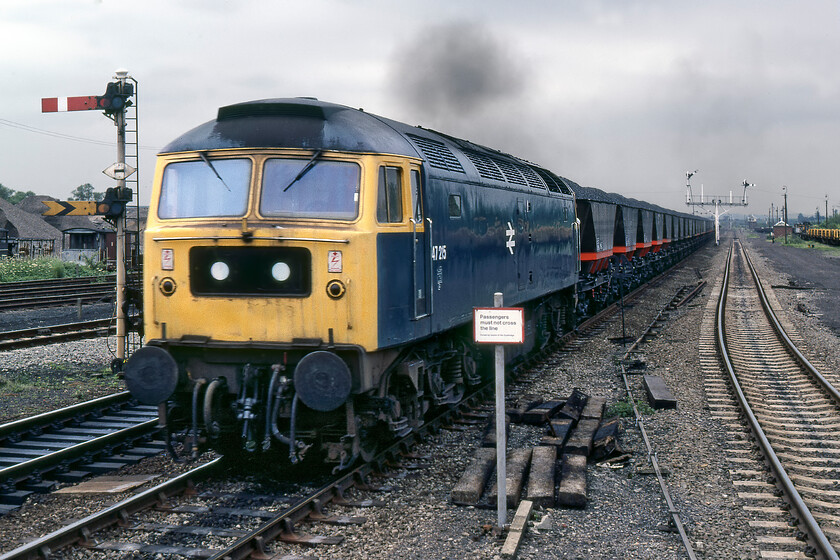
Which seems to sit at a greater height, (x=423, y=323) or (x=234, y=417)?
(x=423, y=323)

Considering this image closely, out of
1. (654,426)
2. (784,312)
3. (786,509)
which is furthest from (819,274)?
(786,509)

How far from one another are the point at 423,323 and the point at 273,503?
2.22m

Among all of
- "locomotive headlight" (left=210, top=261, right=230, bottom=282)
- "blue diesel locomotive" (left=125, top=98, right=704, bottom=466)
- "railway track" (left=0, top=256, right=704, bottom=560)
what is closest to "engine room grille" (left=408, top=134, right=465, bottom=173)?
"blue diesel locomotive" (left=125, top=98, right=704, bottom=466)

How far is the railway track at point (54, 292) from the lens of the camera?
2325 centimetres

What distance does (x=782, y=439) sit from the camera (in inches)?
363

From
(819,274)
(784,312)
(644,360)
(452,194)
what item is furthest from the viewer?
(819,274)

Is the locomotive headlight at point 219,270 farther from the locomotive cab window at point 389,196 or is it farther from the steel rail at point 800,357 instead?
the steel rail at point 800,357

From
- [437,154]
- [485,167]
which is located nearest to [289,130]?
[437,154]

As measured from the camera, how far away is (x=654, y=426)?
9758 millimetres

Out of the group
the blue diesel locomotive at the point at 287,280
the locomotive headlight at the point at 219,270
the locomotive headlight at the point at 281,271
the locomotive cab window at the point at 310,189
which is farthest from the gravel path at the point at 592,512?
the locomotive cab window at the point at 310,189

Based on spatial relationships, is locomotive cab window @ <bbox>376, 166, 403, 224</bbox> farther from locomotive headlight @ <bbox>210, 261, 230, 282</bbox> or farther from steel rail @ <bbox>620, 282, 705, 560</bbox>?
steel rail @ <bbox>620, 282, 705, 560</bbox>

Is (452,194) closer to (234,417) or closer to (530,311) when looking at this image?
(234,417)

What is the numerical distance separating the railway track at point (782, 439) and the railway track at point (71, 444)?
6258 mm

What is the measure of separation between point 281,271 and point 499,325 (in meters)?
1.96
